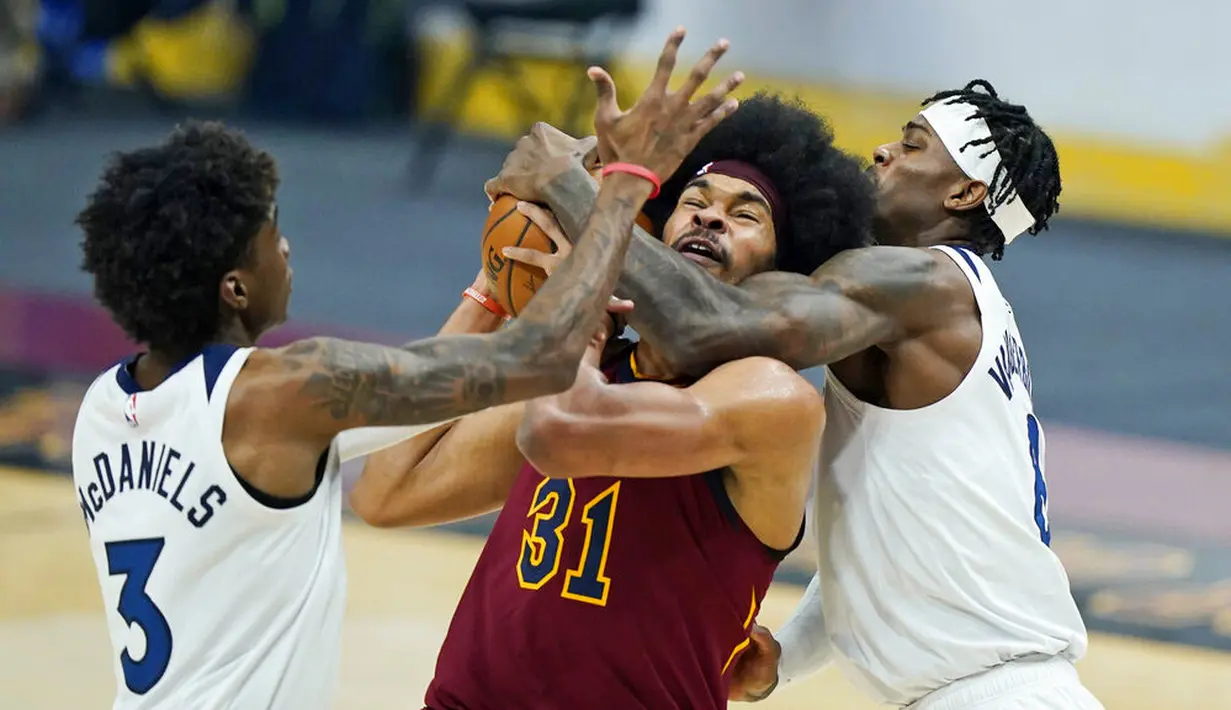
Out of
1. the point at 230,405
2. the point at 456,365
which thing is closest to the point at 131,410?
the point at 230,405

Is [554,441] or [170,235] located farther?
[554,441]

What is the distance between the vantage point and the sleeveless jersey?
9.57 ft

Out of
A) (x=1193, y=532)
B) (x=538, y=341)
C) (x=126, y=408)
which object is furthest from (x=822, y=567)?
(x=1193, y=532)

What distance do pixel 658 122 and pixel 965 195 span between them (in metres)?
1.21

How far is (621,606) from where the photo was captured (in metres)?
3.24

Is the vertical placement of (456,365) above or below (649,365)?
above

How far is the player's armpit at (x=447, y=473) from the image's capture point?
3682mm

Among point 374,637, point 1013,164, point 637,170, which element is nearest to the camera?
point 637,170

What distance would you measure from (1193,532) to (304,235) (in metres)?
7.49

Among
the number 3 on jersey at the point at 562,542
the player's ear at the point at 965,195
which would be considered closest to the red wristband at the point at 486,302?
the number 3 on jersey at the point at 562,542

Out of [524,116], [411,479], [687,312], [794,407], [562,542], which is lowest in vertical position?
[524,116]

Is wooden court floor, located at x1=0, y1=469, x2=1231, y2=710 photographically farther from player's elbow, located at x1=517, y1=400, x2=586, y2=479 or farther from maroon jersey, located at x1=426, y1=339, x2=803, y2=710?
player's elbow, located at x1=517, y1=400, x2=586, y2=479

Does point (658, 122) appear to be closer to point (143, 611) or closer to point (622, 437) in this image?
point (622, 437)

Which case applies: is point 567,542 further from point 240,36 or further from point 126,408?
point 240,36
